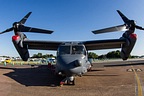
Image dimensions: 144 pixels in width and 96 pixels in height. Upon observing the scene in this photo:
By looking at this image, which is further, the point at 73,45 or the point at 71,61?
the point at 73,45

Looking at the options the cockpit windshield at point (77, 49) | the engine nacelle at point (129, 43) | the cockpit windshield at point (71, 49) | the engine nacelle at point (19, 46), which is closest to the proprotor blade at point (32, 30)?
the engine nacelle at point (19, 46)

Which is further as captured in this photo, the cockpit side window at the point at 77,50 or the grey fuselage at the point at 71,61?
the cockpit side window at the point at 77,50

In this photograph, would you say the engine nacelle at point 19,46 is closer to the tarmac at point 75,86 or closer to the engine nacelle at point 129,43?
the tarmac at point 75,86

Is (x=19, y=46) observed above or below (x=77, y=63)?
above

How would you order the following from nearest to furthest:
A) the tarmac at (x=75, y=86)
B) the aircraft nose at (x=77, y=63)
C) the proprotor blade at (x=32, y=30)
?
the tarmac at (x=75, y=86), the aircraft nose at (x=77, y=63), the proprotor blade at (x=32, y=30)

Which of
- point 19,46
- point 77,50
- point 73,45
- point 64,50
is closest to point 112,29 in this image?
point 73,45

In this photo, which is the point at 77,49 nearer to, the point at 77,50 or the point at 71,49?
the point at 77,50

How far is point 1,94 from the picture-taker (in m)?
7.12

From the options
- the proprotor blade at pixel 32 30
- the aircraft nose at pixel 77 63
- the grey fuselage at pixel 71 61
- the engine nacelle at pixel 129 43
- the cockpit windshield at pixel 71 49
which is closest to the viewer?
the grey fuselage at pixel 71 61

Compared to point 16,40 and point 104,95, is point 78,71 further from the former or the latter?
point 16,40

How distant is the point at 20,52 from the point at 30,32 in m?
2.64

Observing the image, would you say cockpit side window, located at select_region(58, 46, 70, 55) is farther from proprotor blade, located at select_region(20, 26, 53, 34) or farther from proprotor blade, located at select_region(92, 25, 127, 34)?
proprotor blade, located at select_region(92, 25, 127, 34)

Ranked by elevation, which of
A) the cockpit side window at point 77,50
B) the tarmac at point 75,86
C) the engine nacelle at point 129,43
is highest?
the engine nacelle at point 129,43

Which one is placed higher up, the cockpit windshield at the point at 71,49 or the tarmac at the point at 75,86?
the cockpit windshield at the point at 71,49
